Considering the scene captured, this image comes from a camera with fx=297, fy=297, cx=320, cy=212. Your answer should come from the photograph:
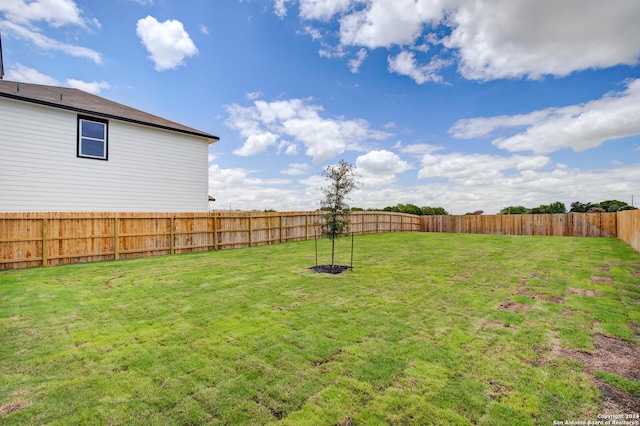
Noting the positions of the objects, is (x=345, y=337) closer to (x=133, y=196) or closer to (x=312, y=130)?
(x=133, y=196)

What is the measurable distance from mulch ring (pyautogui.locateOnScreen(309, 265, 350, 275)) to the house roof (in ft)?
32.1

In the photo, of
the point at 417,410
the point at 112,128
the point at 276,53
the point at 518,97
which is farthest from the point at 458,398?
the point at 518,97

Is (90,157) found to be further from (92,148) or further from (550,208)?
(550,208)

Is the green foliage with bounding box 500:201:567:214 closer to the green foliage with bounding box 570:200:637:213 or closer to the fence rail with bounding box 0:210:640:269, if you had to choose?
the green foliage with bounding box 570:200:637:213

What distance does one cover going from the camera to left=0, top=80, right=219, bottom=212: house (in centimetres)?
996

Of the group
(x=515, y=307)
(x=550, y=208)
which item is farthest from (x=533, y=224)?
(x=515, y=307)

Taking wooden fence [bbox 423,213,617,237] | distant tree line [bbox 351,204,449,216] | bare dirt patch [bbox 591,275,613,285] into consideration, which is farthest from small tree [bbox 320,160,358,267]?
distant tree line [bbox 351,204,449,216]

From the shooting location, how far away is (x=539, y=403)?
2.44 meters

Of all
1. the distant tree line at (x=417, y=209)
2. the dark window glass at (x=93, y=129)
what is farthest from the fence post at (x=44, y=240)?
the distant tree line at (x=417, y=209)

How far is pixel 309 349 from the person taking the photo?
132 inches

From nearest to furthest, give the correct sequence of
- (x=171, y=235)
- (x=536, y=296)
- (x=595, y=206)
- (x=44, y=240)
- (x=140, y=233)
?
(x=536, y=296), (x=44, y=240), (x=140, y=233), (x=171, y=235), (x=595, y=206)

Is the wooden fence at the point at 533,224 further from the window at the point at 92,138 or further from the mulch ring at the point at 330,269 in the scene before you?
the window at the point at 92,138

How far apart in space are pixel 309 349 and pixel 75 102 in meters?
13.7

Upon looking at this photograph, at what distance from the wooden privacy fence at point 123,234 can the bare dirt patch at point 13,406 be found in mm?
6451
